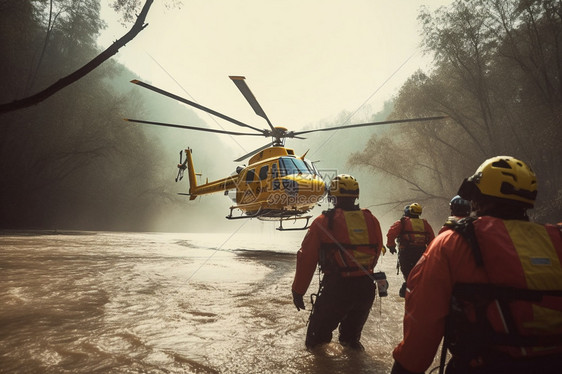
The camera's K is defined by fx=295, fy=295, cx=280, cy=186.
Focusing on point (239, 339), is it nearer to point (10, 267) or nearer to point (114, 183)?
point (10, 267)

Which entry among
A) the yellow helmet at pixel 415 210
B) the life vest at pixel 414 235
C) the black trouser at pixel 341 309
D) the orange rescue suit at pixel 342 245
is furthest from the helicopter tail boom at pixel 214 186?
the black trouser at pixel 341 309

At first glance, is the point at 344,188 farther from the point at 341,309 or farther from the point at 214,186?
the point at 214,186

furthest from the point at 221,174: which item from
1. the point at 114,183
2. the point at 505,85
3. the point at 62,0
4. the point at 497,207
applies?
the point at 497,207

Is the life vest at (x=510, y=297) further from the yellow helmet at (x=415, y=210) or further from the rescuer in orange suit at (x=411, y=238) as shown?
the yellow helmet at (x=415, y=210)

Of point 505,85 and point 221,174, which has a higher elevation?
point 221,174

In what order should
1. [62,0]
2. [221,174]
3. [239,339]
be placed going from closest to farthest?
[239,339] < [62,0] < [221,174]

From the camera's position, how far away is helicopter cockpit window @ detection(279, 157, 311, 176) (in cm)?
888

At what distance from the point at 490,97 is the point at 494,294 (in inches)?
828

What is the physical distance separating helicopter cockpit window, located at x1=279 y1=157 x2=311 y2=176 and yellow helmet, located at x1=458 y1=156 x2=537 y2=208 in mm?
7290

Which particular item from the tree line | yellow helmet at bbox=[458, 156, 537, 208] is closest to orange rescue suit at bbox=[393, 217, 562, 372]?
yellow helmet at bbox=[458, 156, 537, 208]

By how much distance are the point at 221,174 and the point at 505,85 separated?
65.6 m

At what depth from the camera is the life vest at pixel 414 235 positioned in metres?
5.95

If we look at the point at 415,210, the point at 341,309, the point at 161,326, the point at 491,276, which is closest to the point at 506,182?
the point at 491,276

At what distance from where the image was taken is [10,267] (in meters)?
5.74
